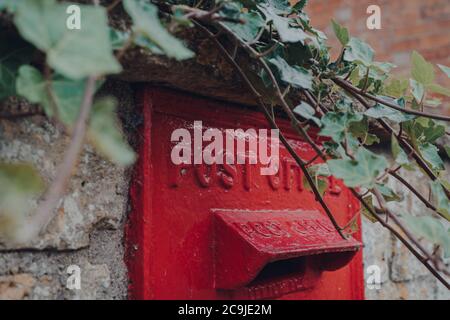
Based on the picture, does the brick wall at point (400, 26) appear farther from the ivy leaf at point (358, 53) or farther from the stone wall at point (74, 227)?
the stone wall at point (74, 227)

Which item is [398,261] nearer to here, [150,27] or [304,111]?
[304,111]

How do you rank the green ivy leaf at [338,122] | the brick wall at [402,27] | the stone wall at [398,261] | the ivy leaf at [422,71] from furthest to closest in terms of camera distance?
1. the brick wall at [402,27]
2. the stone wall at [398,261]
3. the ivy leaf at [422,71]
4. the green ivy leaf at [338,122]

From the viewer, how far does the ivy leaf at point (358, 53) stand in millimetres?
902

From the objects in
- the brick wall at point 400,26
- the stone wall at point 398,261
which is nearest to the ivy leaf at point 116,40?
the stone wall at point 398,261

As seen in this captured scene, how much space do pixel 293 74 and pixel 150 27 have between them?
0.33 m

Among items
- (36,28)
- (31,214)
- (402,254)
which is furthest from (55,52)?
(402,254)

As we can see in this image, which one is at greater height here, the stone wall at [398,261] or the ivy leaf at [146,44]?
the ivy leaf at [146,44]

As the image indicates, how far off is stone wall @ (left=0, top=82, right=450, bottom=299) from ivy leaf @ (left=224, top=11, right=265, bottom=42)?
0.22m

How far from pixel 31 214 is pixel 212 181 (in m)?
0.37

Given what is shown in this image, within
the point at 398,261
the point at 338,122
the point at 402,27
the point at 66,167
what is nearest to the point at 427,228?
the point at 338,122

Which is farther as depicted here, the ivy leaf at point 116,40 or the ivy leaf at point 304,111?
the ivy leaf at point 304,111

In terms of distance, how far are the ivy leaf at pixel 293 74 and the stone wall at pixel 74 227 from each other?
255 mm

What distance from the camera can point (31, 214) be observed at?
71 centimetres

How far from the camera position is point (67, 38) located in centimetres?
48
